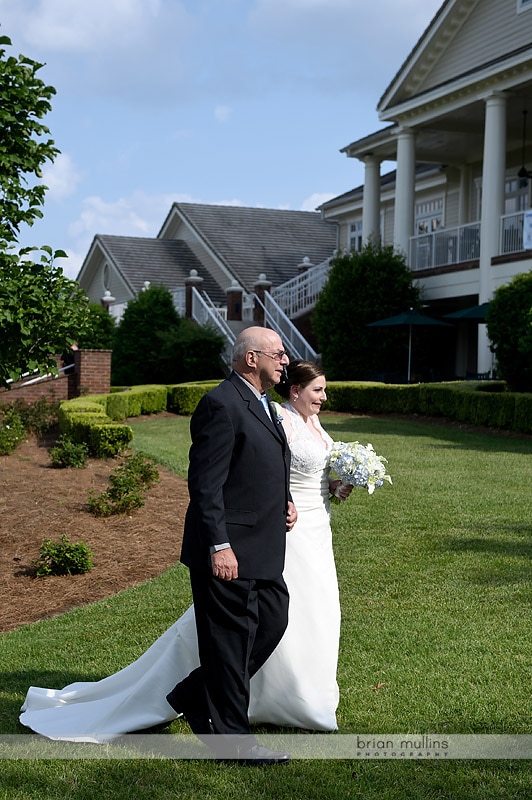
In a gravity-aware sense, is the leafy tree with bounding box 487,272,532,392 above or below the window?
below

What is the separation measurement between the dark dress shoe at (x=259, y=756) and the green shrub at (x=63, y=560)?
4.30 m

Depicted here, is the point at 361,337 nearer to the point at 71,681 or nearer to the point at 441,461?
the point at 441,461

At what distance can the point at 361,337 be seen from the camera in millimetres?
25531

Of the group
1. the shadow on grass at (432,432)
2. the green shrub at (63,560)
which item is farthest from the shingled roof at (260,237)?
the green shrub at (63,560)

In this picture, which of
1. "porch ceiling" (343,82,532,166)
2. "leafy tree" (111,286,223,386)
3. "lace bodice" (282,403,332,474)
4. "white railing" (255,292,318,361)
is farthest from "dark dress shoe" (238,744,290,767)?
"leafy tree" (111,286,223,386)

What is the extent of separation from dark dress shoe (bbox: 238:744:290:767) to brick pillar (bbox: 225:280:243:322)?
2795 cm

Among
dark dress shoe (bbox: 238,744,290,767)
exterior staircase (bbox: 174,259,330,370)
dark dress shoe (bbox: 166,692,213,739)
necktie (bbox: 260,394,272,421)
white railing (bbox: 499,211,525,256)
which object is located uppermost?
white railing (bbox: 499,211,525,256)

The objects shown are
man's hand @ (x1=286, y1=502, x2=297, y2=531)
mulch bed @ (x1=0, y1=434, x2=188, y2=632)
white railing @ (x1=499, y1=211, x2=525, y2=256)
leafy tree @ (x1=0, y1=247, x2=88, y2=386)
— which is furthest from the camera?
white railing @ (x1=499, y1=211, x2=525, y2=256)

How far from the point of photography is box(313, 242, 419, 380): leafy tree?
25.4m

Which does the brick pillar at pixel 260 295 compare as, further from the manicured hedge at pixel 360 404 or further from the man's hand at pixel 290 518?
the man's hand at pixel 290 518

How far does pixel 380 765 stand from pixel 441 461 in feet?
32.0

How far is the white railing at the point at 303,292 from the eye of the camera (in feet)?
104

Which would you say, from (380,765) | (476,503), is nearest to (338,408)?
(476,503)

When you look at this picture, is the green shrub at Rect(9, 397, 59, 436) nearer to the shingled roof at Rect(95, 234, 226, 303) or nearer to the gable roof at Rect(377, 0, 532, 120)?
the gable roof at Rect(377, 0, 532, 120)
